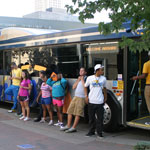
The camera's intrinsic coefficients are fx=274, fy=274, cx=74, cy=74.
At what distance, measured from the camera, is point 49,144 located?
20.5ft

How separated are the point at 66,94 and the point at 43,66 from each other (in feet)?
4.93

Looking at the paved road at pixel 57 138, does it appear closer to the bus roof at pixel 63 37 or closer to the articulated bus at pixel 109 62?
the articulated bus at pixel 109 62

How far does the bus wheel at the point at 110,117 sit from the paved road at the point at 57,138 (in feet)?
0.70

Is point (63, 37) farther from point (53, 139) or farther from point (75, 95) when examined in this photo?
point (53, 139)

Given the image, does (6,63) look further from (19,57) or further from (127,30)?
(127,30)

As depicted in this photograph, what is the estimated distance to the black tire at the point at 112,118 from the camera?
7.07m

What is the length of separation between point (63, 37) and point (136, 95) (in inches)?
114

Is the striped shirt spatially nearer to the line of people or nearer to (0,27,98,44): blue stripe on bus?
the line of people

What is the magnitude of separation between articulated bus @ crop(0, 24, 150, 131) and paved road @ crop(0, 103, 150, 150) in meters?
0.48

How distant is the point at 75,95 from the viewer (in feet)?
24.3

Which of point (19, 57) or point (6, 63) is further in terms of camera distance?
point (6, 63)

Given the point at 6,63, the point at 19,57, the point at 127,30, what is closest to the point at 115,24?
the point at 127,30

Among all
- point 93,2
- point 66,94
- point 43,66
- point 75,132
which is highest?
point 93,2

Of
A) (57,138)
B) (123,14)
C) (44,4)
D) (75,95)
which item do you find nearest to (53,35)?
(75,95)
